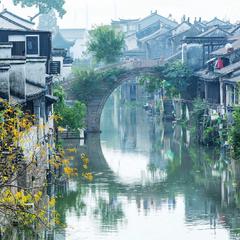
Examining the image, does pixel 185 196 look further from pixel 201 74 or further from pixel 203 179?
pixel 201 74

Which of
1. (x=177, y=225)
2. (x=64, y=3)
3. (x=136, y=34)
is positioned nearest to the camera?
(x=177, y=225)

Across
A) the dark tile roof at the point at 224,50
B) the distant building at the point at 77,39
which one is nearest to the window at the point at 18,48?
the dark tile roof at the point at 224,50

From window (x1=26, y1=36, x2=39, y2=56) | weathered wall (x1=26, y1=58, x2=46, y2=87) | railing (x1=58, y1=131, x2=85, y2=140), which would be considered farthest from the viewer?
railing (x1=58, y1=131, x2=85, y2=140)

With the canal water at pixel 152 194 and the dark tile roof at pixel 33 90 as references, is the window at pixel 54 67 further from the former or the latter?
the dark tile roof at pixel 33 90

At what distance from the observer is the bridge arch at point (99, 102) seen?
7912 centimetres

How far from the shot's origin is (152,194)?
46000 millimetres

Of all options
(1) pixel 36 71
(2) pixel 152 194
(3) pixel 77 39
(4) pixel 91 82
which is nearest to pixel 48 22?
(3) pixel 77 39

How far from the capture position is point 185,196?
4488cm

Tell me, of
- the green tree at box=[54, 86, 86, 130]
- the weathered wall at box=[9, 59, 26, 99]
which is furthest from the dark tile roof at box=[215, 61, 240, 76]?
the weathered wall at box=[9, 59, 26, 99]

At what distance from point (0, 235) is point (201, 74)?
54.6 meters

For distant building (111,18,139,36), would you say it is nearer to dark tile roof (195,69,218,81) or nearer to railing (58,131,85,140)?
dark tile roof (195,69,218,81)

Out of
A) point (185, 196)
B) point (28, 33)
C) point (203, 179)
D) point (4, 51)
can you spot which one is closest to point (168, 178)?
point (203, 179)

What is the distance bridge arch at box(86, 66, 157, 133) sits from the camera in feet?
260

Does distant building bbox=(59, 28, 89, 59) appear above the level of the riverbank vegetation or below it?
above
